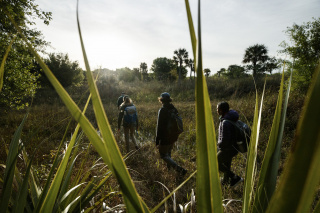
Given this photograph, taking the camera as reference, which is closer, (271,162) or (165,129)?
(271,162)

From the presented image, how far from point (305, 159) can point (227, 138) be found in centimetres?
275

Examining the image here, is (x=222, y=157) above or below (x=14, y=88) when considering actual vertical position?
below

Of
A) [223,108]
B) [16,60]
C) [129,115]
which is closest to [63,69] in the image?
[16,60]

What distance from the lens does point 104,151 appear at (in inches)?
12.9

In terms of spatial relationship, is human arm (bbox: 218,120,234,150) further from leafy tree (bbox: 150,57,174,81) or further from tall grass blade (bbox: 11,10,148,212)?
leafy tree (bbox: 150,57,174,81)

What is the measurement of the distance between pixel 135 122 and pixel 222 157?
277 centimetres

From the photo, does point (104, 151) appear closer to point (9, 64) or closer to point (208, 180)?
point (208, 180)

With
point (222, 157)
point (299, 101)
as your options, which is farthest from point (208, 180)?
point (299, 101)

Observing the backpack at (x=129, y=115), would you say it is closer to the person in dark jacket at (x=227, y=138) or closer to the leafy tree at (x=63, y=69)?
the person in dark jacket at (x=227, y=138)

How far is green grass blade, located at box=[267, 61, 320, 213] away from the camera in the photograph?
0.53ft

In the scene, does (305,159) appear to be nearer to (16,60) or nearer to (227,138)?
(227,138)

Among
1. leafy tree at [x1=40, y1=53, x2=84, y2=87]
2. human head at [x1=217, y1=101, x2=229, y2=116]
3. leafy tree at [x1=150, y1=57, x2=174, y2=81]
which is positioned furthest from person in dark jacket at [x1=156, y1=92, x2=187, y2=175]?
leafy tree at [x1=150, y1=57, x2=174, y2=81]

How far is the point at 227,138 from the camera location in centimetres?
268

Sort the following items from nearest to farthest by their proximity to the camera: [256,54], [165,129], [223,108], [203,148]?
[203,148], [223,108], [165,129], [256,54]
